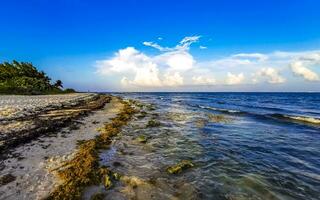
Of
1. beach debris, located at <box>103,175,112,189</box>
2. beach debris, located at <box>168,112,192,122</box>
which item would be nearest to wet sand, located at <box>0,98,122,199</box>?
beach debris, located at <box>103,175,112,189</box>

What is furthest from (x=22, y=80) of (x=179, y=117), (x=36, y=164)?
(x=36, y=164)

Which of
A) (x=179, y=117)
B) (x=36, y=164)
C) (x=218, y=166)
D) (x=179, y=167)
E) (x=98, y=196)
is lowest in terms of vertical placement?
(x=179, y=117)

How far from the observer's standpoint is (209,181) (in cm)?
822

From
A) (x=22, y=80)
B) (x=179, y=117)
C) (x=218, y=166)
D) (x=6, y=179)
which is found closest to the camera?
(x=6, y=179)

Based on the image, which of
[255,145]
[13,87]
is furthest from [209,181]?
[13,87]

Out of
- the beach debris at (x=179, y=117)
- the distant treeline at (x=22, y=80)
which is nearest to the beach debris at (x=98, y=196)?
the beach debris at (x=179, y=117)

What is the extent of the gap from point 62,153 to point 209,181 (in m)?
5.88

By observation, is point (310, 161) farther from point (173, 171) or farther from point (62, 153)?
point (62, 153)

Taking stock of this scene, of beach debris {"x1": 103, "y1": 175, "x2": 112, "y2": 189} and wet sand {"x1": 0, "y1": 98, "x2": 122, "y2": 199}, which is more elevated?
wet sand {"x1": 0, "y1": 98, "x2": 122, "y2": 199}

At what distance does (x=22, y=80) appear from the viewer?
234ft

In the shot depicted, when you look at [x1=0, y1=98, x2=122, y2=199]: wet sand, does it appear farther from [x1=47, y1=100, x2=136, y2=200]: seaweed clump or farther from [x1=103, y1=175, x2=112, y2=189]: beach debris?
[x1=103, y1=175, x2=112, y2=189]: beach debris

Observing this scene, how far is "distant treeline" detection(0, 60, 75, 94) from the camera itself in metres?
65.6

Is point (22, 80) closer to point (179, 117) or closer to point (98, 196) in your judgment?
point (179, 117)

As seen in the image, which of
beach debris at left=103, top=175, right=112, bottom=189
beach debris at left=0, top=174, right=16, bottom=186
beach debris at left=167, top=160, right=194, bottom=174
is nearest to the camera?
beach debris at left=0, top=174, right=16, bottom=186
